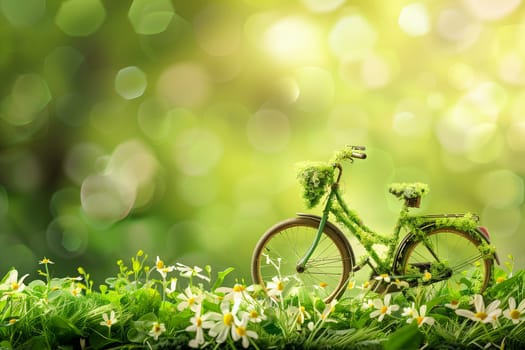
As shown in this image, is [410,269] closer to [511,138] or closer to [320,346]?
[320,346]

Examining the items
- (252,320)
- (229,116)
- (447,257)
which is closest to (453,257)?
(447,257)

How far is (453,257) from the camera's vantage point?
1708 mm

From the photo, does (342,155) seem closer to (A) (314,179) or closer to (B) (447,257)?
(A) (314,179)

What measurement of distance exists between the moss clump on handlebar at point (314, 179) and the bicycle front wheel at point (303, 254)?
0.19ft

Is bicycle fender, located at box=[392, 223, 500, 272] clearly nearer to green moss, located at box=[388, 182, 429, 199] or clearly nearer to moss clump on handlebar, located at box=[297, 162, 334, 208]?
green moss, located at box=[388, 182, 429, 199]

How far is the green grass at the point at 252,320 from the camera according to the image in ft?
4.54

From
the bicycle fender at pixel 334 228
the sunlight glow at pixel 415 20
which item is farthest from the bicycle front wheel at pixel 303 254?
the sunlight glow at pixel 415 20

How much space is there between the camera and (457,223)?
1594 mm

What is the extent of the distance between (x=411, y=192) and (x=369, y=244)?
158 mm

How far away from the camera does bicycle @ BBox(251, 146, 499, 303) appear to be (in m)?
1.59

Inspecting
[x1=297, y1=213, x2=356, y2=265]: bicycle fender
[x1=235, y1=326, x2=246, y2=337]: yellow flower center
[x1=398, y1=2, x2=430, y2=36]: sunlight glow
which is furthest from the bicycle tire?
[x1=398, y1=2, x2=430, y2=36]: sunlight glow

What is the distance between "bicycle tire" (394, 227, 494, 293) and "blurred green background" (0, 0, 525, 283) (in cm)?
17

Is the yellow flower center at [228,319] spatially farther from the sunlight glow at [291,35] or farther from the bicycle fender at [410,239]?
the sunlight glow at [291,35]

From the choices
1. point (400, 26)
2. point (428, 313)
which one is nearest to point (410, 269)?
point (428, 313)
